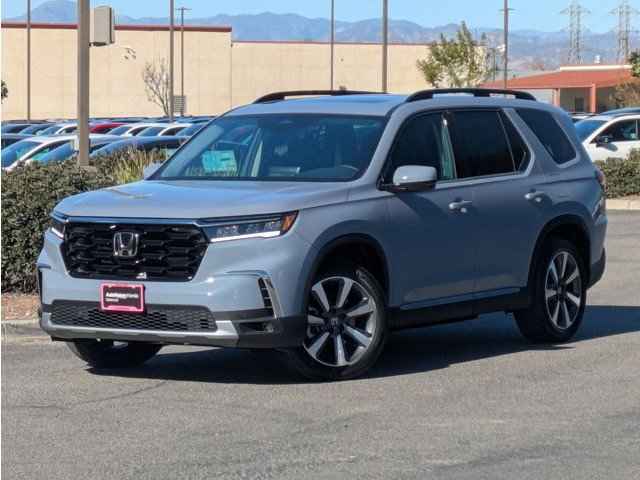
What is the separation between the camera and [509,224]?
437 inches

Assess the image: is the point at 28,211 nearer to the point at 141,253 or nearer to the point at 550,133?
the point at 141,253

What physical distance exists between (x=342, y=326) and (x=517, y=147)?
2.48 metres

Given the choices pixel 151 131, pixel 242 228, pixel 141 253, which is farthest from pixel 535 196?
pixel 151 131

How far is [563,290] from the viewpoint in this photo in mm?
11695

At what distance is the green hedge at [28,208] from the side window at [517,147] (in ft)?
13.5

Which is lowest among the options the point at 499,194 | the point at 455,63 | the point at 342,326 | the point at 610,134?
the point at 342,326

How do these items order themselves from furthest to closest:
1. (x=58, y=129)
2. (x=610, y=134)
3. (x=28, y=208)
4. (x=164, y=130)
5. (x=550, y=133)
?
1. (x=58, y=129)
2. (x=164, y=130)
3. (x=610, y=134)
4. (x=28, y=208)
5. (x=550, y=133)

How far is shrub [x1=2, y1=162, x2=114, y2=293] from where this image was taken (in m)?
13.6

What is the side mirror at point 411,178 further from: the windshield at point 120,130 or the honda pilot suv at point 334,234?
the windshield at point 120,130

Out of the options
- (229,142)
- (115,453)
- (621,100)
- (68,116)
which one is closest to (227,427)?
(115,453)

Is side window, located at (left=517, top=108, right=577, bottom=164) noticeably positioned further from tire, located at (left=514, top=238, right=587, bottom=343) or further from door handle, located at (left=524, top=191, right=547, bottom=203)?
tire, located at (left=514, top=238, right=587, bottom=343)

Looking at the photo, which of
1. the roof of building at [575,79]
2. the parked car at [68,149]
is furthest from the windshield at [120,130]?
the roof of building at [575,79]

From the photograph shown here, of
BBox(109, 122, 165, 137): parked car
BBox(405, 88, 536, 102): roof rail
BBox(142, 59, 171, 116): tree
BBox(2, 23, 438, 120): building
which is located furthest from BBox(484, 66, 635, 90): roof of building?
BBox(405, 88, 536, 102): roof rail

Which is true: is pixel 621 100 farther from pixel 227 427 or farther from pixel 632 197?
pixel 227 427
